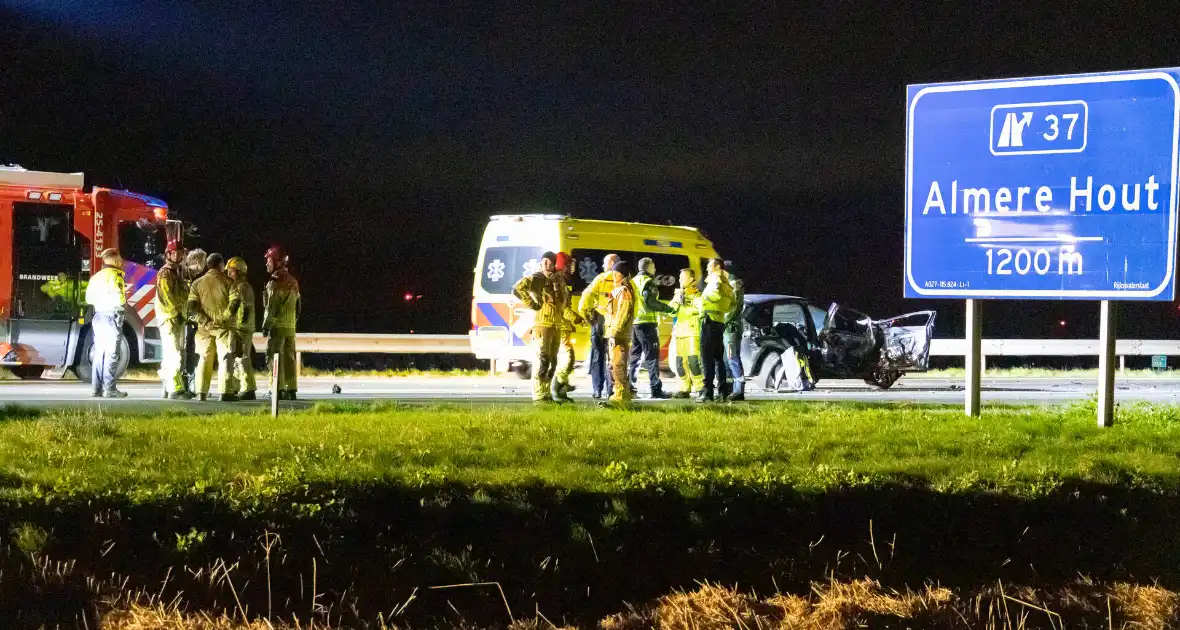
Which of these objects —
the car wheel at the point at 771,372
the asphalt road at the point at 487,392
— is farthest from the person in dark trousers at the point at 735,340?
the car wheel at the point at 771,372

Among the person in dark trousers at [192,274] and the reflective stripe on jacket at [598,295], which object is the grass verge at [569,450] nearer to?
the reflective stripe on jacket at [598,295]

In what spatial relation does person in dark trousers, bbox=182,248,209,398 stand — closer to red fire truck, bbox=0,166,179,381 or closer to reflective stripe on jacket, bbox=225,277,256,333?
reflective stripe on jacket, bbox=225,277,256,333

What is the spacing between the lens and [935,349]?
23844 mm

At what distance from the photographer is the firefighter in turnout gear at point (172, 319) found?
14.2 meters

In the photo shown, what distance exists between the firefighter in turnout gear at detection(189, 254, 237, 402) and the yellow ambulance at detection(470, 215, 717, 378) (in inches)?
213

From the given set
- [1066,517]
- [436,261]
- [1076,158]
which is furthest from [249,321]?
[436,261]

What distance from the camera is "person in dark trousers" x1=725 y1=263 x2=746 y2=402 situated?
1479 centimetres

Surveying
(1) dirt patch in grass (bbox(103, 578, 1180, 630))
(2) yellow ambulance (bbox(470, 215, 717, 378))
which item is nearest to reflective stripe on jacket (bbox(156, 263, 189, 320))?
(2) yellow ambulance (bbox(470, 215, 717, 378))

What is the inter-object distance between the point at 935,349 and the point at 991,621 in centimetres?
1996

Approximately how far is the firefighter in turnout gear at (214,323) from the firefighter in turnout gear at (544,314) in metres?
3.08

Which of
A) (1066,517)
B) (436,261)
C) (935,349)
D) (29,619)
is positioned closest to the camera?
(29,619)

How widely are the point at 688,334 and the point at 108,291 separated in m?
6.62

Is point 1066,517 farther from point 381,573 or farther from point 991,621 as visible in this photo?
point 381,573

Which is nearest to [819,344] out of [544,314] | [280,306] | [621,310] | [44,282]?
[621,310]
